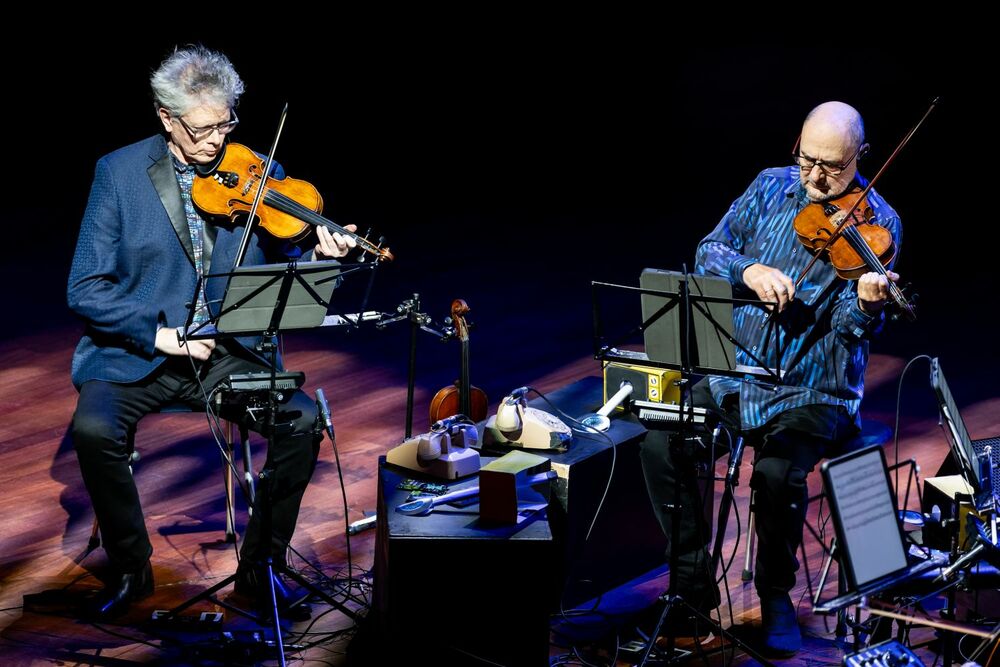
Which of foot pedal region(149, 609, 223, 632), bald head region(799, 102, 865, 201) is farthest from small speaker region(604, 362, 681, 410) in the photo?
foot pedal region(149, 609, 223, 632)

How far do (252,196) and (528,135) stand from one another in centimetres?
615

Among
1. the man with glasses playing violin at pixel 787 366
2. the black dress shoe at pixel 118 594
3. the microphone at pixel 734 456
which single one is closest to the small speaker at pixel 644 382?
the man with glasses playing violin at pixel 787 366

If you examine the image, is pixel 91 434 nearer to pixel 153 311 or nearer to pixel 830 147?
pixel 153 311

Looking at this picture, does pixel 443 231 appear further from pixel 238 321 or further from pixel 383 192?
pixel 238 321

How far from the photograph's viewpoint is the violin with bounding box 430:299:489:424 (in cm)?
382

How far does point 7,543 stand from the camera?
12.5ft

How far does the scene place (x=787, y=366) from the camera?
11.7 ft

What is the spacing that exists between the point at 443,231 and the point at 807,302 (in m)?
4.33

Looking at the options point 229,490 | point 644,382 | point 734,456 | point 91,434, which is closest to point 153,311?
point 91,434

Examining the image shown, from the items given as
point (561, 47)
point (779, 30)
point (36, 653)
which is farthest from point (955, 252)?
point (36, 653)

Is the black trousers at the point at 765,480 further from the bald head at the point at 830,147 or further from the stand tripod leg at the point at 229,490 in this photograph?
the stand tripod leg at the point at 229,490

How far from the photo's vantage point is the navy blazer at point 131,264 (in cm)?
354

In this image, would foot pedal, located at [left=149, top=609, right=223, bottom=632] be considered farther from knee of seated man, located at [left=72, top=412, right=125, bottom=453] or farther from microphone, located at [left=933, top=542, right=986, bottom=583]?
microphone, located at [left=933, top=542, right=986, bottom=583]

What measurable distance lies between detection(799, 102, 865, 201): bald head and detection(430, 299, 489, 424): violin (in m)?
1.09
